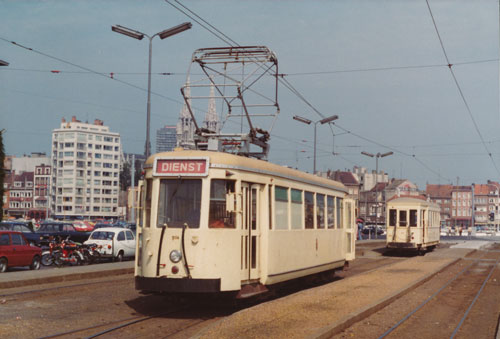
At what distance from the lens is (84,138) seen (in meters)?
150

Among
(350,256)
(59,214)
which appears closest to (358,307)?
(350,256)

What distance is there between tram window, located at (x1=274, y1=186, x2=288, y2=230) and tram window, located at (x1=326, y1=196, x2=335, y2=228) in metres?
3.61

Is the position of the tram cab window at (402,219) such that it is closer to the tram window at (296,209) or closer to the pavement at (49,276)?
the pavement at (49,276)

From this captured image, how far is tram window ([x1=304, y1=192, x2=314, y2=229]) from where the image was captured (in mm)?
15969

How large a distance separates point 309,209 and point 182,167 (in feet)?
16.3

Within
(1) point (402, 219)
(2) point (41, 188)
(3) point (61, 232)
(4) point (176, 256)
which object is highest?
(2) point (41, 188)

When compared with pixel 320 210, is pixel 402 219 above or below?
below

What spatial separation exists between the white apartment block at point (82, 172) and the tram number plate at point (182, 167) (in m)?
A: 139

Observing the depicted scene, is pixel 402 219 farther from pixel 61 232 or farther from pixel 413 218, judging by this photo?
pixel 61 232

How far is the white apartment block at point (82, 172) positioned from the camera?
148750 mm

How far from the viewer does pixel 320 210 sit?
56.5 ft

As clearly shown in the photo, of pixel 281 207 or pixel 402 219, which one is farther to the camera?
pixel 402 219

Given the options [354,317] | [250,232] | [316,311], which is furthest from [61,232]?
[354,317]

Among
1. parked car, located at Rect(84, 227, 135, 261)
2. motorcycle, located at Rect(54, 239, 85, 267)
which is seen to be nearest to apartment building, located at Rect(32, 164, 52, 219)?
parked car, located at Rect(84, 227, 135, 261)
